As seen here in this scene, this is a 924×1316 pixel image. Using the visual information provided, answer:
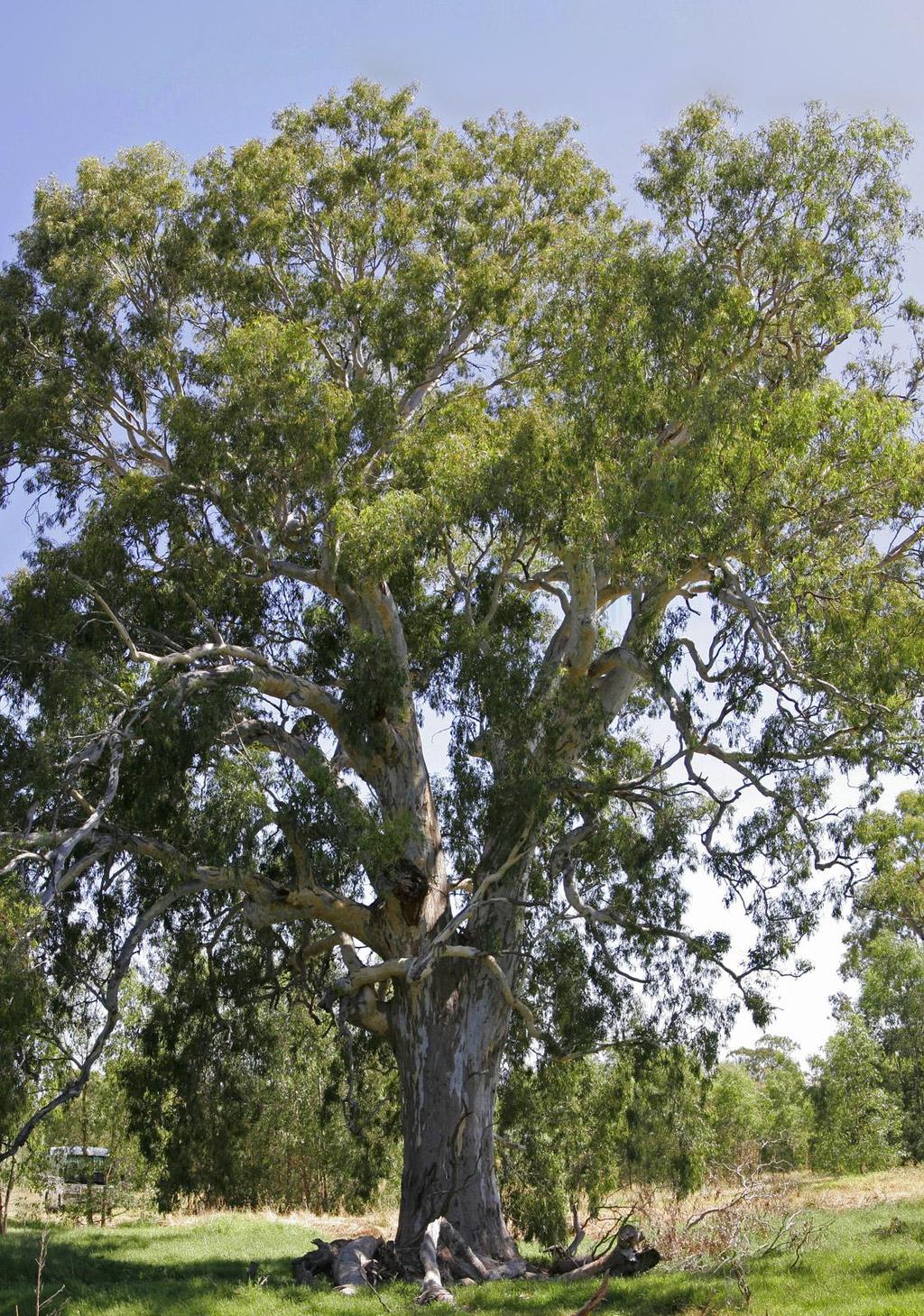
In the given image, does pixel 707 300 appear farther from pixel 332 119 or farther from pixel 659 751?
pixel 332 119

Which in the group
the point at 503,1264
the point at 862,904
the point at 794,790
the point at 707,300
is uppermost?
the point at 707,300

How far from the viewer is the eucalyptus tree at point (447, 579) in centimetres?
1097

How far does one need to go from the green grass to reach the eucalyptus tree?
1.95 meters

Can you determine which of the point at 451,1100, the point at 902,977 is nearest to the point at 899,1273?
the point at 451,1100

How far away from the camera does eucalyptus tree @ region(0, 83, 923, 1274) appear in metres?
11.0

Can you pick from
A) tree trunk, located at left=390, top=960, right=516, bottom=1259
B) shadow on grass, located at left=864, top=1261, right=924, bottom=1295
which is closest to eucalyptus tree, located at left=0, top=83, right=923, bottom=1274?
tree trunk, located at left=390, top=960, right=516, bottom=1259

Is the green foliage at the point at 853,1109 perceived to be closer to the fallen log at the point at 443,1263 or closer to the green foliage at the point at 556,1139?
the green foliage at the point at 556,1139

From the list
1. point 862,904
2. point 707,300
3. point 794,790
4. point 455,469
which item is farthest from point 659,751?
point 707,300

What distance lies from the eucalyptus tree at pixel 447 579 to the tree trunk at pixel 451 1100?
37 mm

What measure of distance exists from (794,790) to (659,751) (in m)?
1.90

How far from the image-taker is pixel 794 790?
12562mm

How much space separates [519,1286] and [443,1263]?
1022 millimetres

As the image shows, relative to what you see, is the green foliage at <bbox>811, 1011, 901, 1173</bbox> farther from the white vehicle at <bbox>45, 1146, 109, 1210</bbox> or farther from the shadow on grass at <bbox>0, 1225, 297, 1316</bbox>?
the shadow on grass at <bbox>0, 1225, 297, 1316</bbox>

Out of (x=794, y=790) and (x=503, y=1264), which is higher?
(x=794, y=790)
